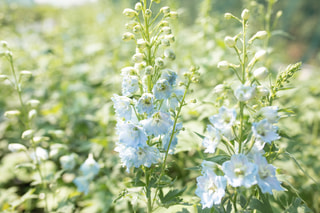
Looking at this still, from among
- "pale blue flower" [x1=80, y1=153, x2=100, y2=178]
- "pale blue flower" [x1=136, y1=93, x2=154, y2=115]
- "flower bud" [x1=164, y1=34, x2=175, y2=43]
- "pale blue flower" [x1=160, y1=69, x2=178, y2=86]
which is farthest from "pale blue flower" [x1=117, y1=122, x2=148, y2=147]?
"pale blue flower" [x1=80, y1=153, x2=100, y2=178]

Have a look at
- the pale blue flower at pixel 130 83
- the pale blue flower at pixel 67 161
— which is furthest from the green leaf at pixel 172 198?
the pale blue flower at pixel 67 161

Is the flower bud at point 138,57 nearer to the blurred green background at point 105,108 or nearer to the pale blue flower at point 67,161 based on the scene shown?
the blurred green background at point 105,108

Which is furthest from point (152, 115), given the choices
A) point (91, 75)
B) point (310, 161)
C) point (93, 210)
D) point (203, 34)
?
point (91, 75)

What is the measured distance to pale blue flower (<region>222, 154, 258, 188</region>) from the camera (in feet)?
4.08

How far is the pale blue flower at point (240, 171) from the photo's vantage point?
4.08 feet

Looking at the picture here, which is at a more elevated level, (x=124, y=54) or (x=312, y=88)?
(x=124, y=54)

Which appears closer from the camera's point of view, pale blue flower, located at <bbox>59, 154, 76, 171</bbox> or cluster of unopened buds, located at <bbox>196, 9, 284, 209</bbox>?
cluster of unopened buds, located at <bbox>196, 9, 284, 209</bbox>

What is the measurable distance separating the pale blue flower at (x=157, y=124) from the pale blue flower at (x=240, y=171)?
437 mm

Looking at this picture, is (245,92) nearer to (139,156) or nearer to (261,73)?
(261,73)

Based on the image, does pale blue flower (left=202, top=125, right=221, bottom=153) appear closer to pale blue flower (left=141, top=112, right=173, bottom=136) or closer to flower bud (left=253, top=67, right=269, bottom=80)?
pale blue flower (left=141, top=112, right=173, bottom=136)

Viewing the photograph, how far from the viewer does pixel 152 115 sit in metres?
1.56

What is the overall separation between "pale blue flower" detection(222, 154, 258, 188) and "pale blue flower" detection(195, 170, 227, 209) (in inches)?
1.8

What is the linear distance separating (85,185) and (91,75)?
9.50 ft

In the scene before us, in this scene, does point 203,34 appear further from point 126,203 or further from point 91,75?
point 126,203
